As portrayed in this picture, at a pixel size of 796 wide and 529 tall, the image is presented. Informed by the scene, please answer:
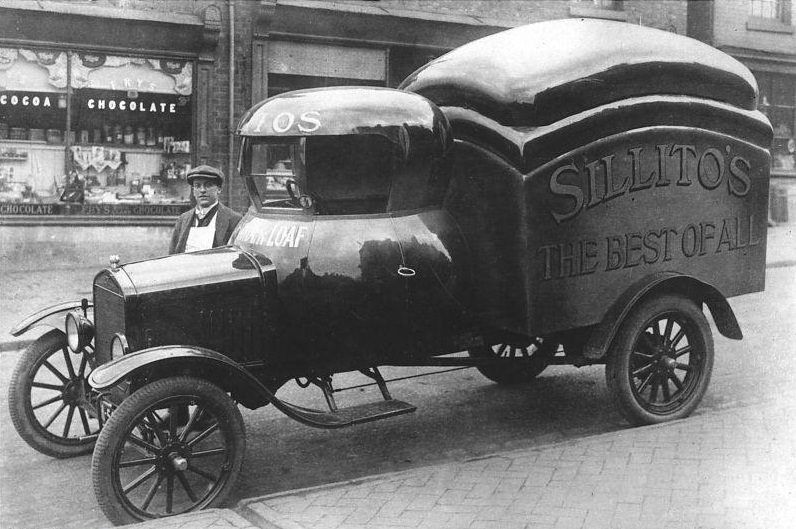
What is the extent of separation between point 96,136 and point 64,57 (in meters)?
1.21

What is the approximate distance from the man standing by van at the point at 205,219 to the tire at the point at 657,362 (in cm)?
273

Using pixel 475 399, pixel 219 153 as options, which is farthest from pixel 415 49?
pixel 475 399

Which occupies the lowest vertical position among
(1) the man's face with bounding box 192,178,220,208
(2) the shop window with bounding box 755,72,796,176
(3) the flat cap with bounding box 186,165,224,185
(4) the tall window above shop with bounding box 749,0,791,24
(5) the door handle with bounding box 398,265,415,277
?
(5) the door handle with bounding box 398,265,415,277

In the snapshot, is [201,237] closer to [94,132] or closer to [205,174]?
[205,174]

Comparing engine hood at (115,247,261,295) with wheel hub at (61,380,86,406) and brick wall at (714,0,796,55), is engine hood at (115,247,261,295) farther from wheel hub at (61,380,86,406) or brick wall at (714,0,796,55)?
brick wall at (714,0,796,55)

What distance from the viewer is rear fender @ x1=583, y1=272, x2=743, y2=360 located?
17.5ft

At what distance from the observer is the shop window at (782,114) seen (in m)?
19.6

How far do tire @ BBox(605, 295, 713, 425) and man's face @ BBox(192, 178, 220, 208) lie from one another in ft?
9.58

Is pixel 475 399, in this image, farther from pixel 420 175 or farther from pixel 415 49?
pixel 415 49

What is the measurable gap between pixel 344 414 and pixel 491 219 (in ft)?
4.81

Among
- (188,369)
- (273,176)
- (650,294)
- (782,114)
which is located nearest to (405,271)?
(273,176)

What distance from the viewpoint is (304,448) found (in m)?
5.42

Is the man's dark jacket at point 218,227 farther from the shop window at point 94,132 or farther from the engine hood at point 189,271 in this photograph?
the shop window at point 94,132

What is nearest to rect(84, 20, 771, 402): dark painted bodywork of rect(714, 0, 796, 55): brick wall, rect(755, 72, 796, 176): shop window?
rect(714, 0, 796, 55): brick wall
